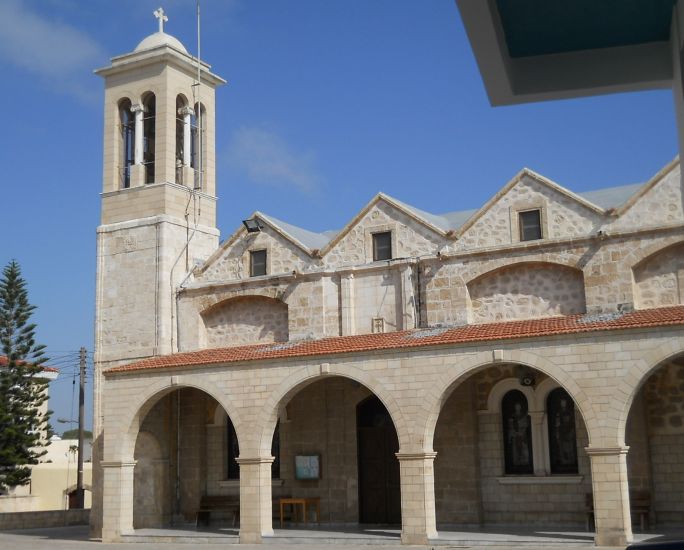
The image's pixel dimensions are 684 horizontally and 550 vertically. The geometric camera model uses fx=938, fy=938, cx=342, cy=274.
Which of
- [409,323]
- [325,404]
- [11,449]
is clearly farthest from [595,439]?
[11,449]

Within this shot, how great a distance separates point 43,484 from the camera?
3753cm

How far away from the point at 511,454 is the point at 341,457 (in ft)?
12.6

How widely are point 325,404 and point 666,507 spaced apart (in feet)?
25.0

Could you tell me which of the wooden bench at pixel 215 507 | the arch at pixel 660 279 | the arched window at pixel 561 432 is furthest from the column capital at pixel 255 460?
Result: the arch at pixel 660 279

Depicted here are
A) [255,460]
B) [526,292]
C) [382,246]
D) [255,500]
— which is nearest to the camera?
[255,500]

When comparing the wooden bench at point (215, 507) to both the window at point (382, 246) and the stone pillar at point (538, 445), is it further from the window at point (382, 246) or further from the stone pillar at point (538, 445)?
the stone pillar at point (538, 445)

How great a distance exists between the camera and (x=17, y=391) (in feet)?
95.5

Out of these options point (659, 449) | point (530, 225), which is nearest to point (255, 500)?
point (659, 449)

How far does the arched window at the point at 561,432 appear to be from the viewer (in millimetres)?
19188

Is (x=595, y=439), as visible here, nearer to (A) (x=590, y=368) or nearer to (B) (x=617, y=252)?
(A) (x=590, y=368)

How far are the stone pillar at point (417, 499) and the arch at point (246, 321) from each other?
19.4ft

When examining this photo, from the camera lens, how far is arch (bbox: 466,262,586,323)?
1962 centimetres

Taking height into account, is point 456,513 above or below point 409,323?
below

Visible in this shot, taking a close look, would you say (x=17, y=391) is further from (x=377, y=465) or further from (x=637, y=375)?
(x=637, y=375)
